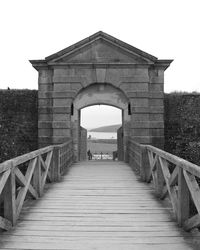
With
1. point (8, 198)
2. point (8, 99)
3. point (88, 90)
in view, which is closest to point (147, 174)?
point (8, 198)

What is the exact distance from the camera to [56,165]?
724 centimetres

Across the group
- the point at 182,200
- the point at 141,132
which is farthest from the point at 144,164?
the point at 182,200

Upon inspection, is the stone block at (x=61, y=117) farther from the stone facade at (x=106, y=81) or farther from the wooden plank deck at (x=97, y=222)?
the wooden plank deck at (x=97, y=222)

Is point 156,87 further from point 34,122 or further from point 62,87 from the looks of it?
point 34,122

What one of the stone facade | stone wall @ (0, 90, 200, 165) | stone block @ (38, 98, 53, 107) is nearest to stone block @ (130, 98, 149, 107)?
the stone facade

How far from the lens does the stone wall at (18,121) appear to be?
1085 cm

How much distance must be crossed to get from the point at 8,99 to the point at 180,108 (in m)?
6.21

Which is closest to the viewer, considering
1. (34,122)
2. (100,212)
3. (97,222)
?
(97,222)

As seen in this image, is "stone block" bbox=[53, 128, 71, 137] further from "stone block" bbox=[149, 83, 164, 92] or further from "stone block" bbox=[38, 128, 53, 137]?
"stone block" bbox=[149, 83, 164, 92]

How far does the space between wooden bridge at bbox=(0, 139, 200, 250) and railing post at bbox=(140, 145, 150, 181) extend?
69 centimetres

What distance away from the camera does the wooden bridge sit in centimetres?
343

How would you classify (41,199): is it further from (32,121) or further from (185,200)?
Answer: (32,121)

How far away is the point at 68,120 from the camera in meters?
10.4

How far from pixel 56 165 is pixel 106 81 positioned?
4.19 metres
